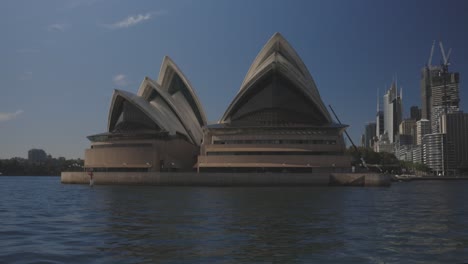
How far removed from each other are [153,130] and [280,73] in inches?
888

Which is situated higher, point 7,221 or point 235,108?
point 235,108

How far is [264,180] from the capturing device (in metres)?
63.6

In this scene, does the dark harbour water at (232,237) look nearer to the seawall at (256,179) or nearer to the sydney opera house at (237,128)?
the seawall at (256,179)

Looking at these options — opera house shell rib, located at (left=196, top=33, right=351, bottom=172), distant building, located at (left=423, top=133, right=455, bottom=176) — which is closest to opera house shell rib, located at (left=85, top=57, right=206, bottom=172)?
opera house shell rib, located at (left=196, top=33, right=351, bottom=172)

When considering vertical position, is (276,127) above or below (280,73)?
below

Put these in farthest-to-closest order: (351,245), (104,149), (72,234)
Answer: (104,149)
(72,234)
(351,245)

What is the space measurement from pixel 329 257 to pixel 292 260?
1.11 metres

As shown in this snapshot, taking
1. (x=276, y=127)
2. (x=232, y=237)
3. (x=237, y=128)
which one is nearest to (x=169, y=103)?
(x=237, y=128)

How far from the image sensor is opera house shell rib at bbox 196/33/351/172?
6788 centimetres

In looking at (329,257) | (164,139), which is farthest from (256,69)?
(329,257)

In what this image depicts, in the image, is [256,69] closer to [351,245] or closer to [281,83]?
[281,83]

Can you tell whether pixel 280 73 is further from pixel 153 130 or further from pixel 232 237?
pixel 232 237

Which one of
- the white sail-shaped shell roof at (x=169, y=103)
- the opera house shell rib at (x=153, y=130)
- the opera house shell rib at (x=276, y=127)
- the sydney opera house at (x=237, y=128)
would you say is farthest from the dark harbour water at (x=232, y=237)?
the white sail-shaped shell roof at (x=169, y=103)

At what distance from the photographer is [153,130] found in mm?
78750
